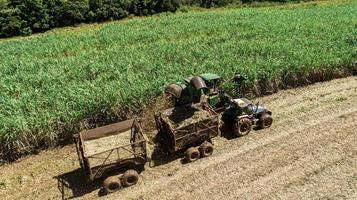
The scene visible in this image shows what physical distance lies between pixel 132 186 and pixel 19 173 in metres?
3.67

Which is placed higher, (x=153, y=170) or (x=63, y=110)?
(x=63, y=110)

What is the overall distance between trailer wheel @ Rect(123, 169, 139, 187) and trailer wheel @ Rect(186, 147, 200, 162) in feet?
5.58

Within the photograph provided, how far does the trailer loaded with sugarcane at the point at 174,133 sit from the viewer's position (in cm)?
954

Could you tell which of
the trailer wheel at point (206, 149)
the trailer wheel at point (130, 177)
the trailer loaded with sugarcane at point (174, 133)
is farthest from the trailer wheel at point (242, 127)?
the trailer wheel at point (130, 177)

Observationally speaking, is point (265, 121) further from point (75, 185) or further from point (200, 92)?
point (75, 185)

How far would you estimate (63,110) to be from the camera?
12.2 m

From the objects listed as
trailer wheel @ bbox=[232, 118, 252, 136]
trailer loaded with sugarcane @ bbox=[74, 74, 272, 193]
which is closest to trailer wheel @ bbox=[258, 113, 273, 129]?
trailer loaded with sugarcane @ bbox=[74, 74, 272, 193]

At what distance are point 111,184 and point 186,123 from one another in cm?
285

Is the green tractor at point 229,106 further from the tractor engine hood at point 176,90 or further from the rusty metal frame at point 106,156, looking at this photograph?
the rusty metal frame at point 106,156

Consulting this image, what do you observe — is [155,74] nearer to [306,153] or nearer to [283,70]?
[283,70]

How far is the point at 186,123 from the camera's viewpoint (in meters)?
10.6

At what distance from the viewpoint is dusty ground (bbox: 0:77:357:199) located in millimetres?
9281

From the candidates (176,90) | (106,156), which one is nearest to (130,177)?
(106,156)

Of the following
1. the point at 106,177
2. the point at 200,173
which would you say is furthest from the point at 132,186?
the point at 200,173
